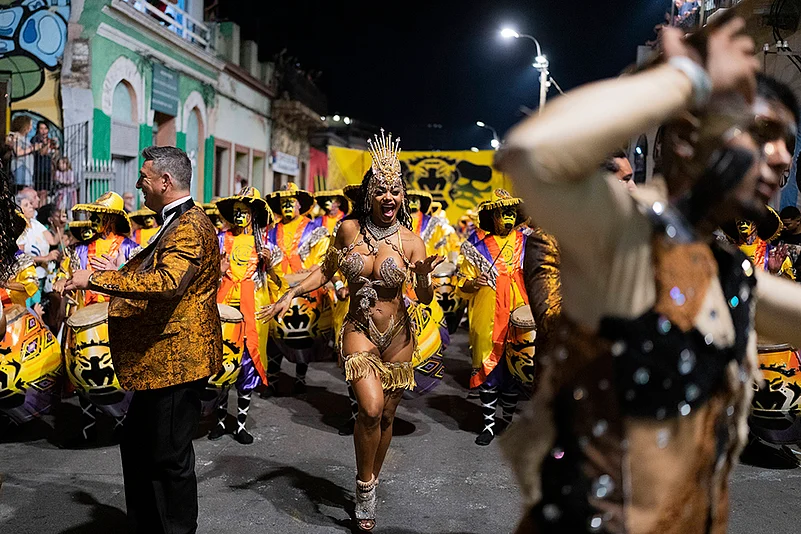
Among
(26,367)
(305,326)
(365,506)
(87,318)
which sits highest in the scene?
(87,318)

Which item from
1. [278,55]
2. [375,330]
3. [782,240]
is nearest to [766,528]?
[375,330]

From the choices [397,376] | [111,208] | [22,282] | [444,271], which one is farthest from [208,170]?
[397,376]

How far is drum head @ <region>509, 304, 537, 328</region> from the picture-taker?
594cm

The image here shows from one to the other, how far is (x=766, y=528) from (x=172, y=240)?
4.01m

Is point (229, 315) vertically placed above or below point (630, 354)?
below

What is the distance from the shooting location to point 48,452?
6195 millimetres

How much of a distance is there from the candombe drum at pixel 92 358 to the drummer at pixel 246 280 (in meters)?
1.03

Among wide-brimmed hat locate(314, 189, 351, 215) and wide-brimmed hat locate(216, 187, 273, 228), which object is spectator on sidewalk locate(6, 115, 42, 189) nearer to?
wide-brimmed hat locate(314, 189, 351, 215)

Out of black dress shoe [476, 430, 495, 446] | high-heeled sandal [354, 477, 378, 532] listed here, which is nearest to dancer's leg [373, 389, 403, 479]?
high-heeled sandal [354, 477, 378, 532]

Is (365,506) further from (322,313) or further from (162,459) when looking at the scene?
(322,313)

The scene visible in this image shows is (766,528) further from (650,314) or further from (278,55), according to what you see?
(278,55)

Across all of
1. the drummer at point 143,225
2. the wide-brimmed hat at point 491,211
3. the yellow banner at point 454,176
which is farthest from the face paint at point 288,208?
the yellow banner at point 454,176

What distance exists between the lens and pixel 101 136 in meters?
13.9

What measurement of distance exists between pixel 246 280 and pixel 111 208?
1368 millimetres
